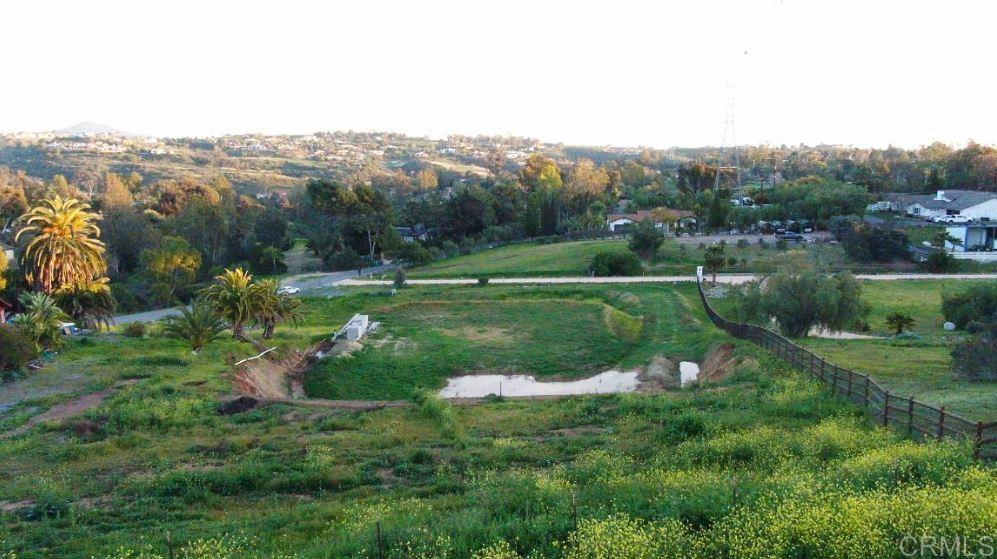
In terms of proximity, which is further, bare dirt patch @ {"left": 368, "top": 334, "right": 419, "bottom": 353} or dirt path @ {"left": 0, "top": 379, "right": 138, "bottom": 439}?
bare dirt patch @ {"left": 368, "top": 334, "right": 419, "bottom": 353}

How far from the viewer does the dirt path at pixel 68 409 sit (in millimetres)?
18391

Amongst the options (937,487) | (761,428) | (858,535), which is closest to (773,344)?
(761,428)

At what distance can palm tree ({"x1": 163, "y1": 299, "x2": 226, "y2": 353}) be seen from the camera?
2930 centimetres

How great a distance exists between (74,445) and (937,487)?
18.1 m

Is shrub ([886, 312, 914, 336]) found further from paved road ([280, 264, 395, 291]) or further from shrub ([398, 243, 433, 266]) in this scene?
shrub ([398, 243, 433, 266])

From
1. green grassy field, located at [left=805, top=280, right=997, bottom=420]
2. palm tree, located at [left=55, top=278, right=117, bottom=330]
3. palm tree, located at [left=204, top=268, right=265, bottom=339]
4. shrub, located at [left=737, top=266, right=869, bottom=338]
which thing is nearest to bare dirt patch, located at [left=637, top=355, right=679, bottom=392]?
shrub, located at [left=737, top=266, right=869, bottom=338]

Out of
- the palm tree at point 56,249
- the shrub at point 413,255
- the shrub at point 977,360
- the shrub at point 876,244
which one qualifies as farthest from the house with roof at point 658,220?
the shrub at point 977,360

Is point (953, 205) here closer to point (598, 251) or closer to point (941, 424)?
point (598, 251)

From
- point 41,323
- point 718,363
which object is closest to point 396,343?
point 41,323

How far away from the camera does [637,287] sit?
47406mm

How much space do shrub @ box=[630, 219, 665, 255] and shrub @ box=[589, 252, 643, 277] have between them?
15.7 ft

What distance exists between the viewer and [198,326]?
96.3 feet

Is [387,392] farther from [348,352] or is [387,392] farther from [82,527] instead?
[82,527]

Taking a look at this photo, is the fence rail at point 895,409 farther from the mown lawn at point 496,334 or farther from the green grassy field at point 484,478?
the mown lawn at point 496,334
